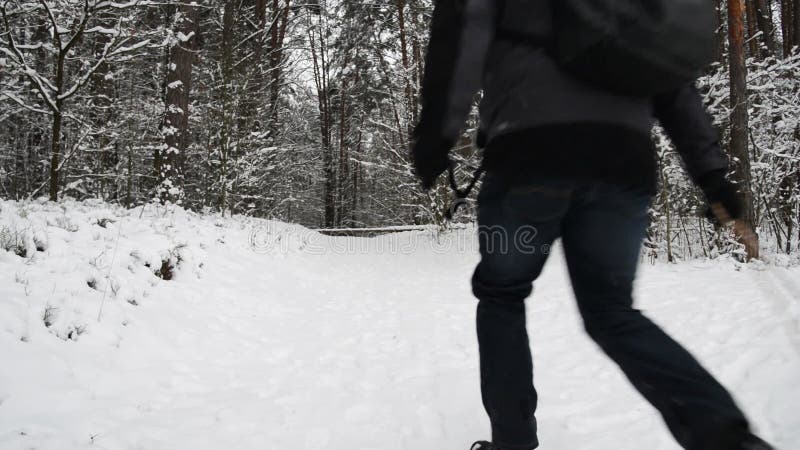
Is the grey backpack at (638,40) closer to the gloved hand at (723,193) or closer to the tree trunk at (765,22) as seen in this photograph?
the gloved hand at (723,193)

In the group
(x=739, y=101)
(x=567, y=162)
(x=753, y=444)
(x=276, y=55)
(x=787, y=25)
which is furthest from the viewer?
(x=276, y=55)

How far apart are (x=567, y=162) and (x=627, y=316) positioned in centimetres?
43

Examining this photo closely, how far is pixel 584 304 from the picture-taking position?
1149mm

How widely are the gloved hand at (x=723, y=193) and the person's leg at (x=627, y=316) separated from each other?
248mm

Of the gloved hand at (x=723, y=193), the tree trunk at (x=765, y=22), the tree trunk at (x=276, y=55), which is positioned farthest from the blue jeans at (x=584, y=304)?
the tree trunk at (x=276, y=55)

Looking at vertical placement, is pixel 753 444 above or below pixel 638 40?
below

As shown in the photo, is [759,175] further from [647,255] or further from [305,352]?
[305,352]

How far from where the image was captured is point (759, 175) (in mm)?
7016

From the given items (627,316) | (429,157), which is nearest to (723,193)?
(627,316)

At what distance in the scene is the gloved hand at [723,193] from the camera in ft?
3.93

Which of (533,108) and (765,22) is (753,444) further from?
(765,22)

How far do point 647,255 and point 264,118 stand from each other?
10402 mm

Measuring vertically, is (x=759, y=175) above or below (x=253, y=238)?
above

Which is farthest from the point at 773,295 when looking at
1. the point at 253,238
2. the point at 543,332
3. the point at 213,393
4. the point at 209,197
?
the point at 209,197
